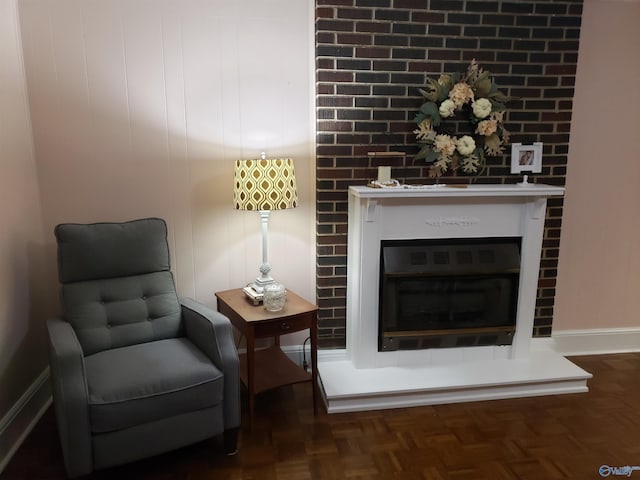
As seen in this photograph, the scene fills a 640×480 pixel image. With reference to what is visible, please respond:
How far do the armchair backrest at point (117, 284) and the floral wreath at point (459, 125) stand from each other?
1.55 meters

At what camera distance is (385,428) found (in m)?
2.58

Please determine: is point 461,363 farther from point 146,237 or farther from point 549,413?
point 146,237

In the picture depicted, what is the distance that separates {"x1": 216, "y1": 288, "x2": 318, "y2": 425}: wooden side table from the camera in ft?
8.17

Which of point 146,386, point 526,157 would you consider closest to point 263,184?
point 146,386

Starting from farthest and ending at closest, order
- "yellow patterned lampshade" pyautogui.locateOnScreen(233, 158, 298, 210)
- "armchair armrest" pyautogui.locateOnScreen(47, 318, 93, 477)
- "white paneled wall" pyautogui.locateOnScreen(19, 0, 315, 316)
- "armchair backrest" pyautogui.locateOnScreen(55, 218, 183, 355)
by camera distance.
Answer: "white paneled wall" pyautogui.locateOnScreen(19, 0, 315, 316) → "yellow patterned lampshade" pyautogui.locateOnScreen(233, 158, 298, 210) → "armchair backrest" pyautogui.locateOnScreen(55, 218, 183, 355) → "armchair armrest" pyautogui.locateOnScreen(47, 318, 93, 477)

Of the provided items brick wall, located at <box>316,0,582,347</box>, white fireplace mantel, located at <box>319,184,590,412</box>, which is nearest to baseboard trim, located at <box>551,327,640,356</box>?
white fireplace mantel, located at <box>319,184,590,412</box>

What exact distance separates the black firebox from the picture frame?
0.44 meters

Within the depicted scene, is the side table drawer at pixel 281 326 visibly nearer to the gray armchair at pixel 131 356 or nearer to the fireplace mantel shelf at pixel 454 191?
the gray armchair at pixel 131 356

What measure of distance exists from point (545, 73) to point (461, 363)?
1765 mm

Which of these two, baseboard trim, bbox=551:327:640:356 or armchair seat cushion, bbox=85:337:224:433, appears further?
baseboard trim, bbox=551:327:640:356

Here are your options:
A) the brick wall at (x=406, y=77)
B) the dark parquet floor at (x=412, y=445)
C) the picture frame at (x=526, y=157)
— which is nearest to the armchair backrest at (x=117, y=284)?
the dark parquet floor at (x=412, y=445)

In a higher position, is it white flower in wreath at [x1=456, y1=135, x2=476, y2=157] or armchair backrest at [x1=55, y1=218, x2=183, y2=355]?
white flower in wreath at [x1=456, y1=135, x2=476, y2=157]

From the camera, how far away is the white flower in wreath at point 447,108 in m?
2.84

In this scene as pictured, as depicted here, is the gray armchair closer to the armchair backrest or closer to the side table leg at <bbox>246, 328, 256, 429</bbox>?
the armchair backrest
